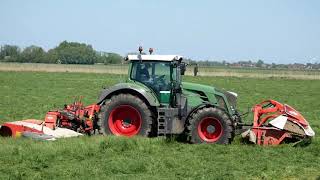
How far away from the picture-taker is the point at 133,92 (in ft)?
42.7

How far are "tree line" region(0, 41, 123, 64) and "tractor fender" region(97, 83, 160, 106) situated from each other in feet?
369

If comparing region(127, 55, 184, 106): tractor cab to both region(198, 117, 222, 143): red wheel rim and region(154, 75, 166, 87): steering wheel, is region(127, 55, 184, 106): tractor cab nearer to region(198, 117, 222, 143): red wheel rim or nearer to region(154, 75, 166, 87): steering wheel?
region(154, 75, 166, 87): steering wheel

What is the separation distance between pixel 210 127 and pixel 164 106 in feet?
4.41

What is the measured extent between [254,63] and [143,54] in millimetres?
177697

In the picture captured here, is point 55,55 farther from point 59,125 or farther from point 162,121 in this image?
point 162,121

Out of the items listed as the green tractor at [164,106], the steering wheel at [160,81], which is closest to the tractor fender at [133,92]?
the green tractor at [164,106]

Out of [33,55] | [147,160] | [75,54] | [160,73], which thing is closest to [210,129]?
[160,73]

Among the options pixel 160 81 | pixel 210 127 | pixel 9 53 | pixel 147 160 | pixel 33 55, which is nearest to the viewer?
pixel 147 160

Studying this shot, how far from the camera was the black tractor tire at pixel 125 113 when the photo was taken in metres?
12.7

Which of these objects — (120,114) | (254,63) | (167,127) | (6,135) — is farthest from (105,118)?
(254,63)

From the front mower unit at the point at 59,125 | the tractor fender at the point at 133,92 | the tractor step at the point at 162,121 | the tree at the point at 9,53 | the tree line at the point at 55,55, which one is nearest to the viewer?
the front mower unit at the point at 59,125

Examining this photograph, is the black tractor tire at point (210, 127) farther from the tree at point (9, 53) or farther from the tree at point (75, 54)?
the tree at point (9, 53)

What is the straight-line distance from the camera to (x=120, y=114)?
13.1 meters

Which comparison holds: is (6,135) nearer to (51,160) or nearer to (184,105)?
(51,160)
